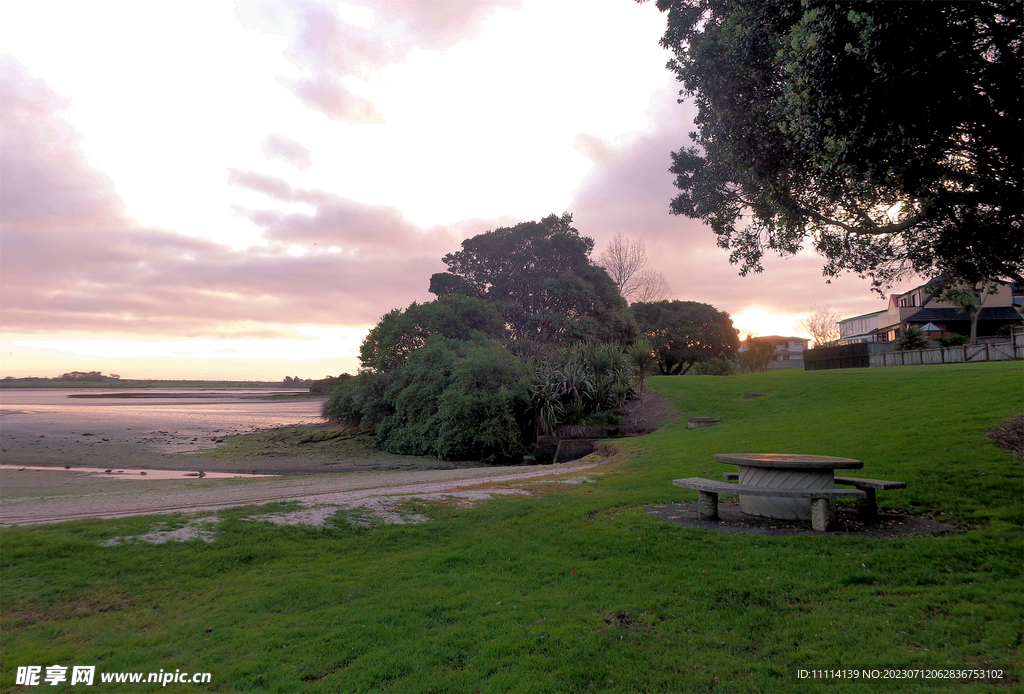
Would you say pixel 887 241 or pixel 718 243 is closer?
pixel 887 241

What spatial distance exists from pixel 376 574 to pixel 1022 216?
10332 millimetres

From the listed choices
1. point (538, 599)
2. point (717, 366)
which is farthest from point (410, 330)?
point (717, 366)

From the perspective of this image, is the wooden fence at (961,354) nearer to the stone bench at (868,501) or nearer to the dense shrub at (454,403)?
the dense shrub at (454,403)

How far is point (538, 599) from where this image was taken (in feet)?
17.1

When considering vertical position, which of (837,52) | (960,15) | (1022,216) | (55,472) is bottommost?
(55,472)

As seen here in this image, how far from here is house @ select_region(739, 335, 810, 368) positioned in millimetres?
64894

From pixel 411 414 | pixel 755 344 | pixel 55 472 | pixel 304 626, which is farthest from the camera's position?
pixel 755 344

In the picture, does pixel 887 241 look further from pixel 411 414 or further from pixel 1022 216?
pixel 411 414

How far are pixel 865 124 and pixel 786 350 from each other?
285 ft

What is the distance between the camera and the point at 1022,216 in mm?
8289

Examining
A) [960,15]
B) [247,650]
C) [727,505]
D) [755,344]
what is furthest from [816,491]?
[755,344]

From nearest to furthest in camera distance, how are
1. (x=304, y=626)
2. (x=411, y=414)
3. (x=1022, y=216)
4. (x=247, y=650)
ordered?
(x=247, y=650)
(x=304, y=626)
(x=1022, y=216)
(x=411, y=414)

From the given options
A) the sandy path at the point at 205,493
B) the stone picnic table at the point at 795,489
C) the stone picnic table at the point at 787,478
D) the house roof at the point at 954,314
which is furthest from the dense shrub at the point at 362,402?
the house roof at the point at 954,314

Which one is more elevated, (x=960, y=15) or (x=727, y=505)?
(x=960, y=15)
